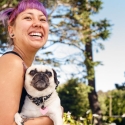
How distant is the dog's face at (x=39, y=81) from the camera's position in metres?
2.13

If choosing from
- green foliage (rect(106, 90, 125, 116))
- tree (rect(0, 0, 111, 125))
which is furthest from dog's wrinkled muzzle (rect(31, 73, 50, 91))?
green foliage (rect(106, 90, 125, 116))

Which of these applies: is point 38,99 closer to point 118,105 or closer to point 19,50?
point 19,50

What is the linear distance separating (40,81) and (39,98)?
4.5 inches

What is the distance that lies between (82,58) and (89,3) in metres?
2.78

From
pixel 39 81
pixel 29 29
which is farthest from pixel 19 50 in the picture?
pixel 39 81

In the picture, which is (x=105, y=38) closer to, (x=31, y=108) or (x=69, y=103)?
(x=69, y=103)

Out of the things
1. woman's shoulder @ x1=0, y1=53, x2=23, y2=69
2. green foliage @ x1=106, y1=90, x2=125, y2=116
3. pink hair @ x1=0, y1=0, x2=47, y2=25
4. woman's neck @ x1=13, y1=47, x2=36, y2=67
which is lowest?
green foliage @ x1=106, y1=90, x2=125, y2=116

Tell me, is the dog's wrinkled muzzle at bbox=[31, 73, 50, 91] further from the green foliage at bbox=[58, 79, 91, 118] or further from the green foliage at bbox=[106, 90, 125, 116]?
the green foliage at bbox=[106, 90, 125, 116]

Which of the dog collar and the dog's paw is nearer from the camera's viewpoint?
the dog's paw

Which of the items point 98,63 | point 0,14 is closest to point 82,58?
point 98,63

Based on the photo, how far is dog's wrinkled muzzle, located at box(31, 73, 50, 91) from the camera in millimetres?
2148

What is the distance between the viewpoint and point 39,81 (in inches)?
85.4

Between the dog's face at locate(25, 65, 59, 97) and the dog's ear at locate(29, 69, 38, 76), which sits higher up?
the dog's ear at locate(29, 69, 38, 76)

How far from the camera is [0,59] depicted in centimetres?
211
